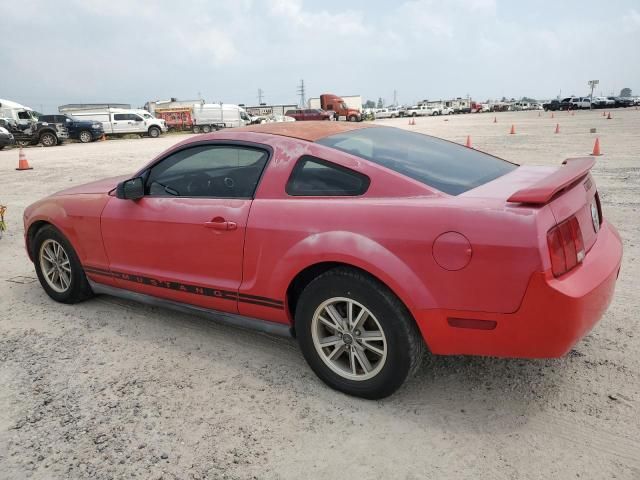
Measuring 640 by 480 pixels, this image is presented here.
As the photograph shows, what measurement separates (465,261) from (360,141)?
1.16 metres

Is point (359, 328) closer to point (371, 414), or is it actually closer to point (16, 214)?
point (371, 414)

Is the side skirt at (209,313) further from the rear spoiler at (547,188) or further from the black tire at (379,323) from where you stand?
the rear spoiler at (547,188)

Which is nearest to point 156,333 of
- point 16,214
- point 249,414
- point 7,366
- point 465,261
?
point 7,366

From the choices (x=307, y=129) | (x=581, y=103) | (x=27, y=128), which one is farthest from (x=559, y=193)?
(x=581, y=103)

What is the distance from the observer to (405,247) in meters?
2.41

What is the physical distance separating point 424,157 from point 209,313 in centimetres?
170

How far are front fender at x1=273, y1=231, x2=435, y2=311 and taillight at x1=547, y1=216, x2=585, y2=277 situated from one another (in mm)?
567

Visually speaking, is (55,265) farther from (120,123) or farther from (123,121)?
(123,121)

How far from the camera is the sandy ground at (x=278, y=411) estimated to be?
7.46 feet

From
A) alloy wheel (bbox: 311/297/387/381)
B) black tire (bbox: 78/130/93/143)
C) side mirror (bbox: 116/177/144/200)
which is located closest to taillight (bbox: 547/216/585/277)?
alloy wheel (bbox: 311/297/387/381)

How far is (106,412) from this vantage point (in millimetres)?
2742

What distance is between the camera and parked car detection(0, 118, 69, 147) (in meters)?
27.5

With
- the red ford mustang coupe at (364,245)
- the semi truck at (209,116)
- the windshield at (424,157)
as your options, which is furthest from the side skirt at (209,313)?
the semi truck at (209,116)

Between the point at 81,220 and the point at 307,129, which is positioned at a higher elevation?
the point at 307,129
